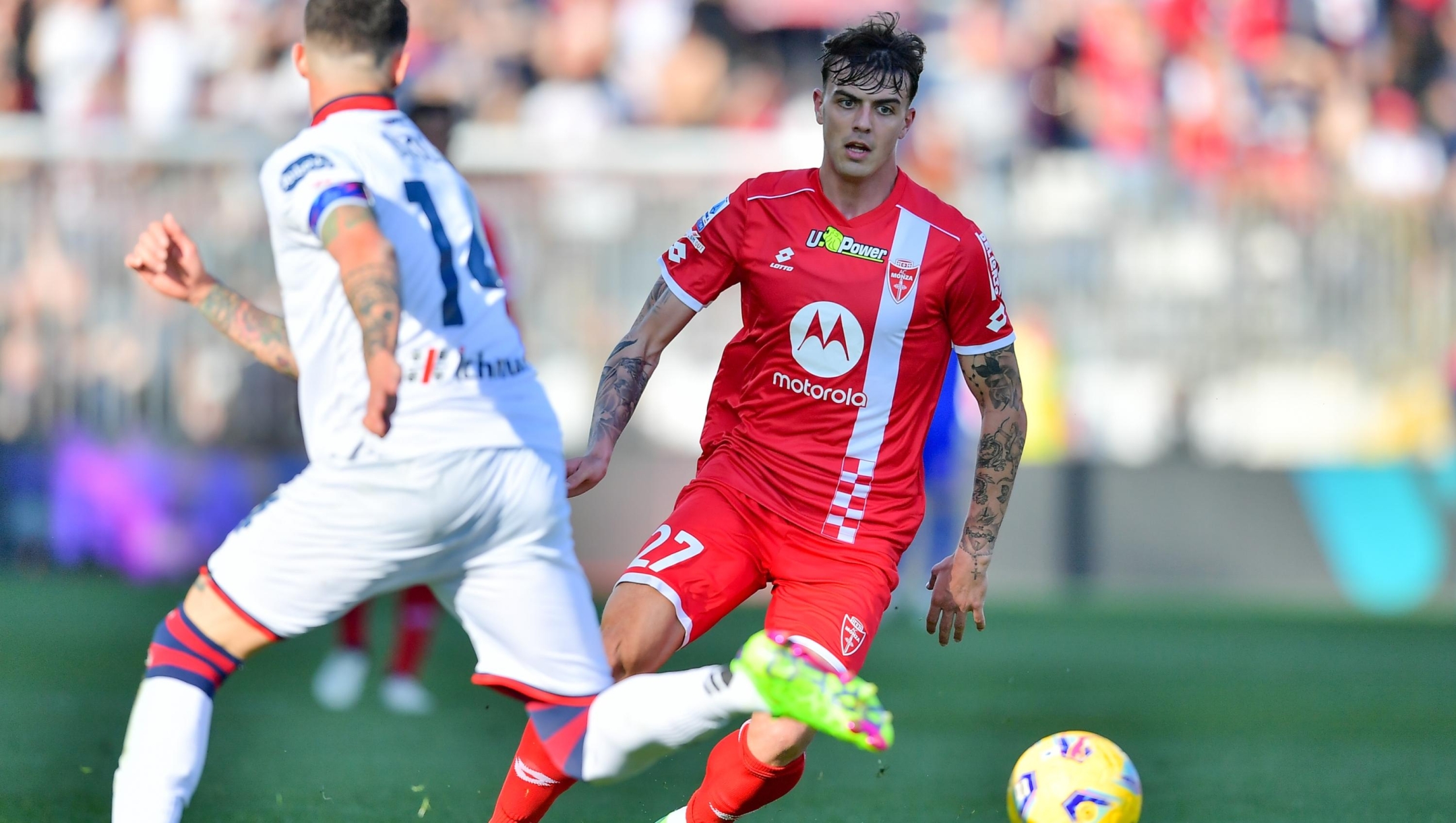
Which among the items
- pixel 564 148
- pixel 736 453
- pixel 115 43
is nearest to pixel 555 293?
pixel 564 148

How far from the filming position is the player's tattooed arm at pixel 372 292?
380 cm

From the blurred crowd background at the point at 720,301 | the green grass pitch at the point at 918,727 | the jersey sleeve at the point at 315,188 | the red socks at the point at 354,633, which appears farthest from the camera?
the blurred crowd background at the point at 720,301

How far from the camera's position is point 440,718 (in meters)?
8.04

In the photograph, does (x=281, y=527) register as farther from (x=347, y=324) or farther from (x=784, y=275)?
(x=784, y=275)

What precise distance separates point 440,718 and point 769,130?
26.0 feet

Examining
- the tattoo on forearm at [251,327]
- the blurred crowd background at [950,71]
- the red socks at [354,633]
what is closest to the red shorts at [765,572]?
the tattoo on forearm at [251,327]

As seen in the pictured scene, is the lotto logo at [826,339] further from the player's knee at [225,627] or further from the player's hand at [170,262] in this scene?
the player's knee at [225,627]

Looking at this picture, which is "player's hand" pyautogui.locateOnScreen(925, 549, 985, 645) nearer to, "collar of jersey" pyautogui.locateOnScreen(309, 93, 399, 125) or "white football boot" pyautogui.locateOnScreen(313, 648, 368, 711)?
"collar of jersey" pyautogui.locateOnScreen(309, 93, 399, 125)

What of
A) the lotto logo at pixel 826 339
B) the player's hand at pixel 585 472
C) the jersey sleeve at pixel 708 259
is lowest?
the player's hand at pixel 585 472

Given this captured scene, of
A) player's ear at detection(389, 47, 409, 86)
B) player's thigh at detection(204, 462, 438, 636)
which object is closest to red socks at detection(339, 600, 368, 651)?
player's thigh at detection(204, 462, 438, 636)

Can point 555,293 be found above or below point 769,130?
below

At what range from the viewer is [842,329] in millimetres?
5348

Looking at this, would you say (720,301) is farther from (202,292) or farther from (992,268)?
(202,292)

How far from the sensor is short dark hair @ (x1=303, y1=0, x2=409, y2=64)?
4113 millimetres
